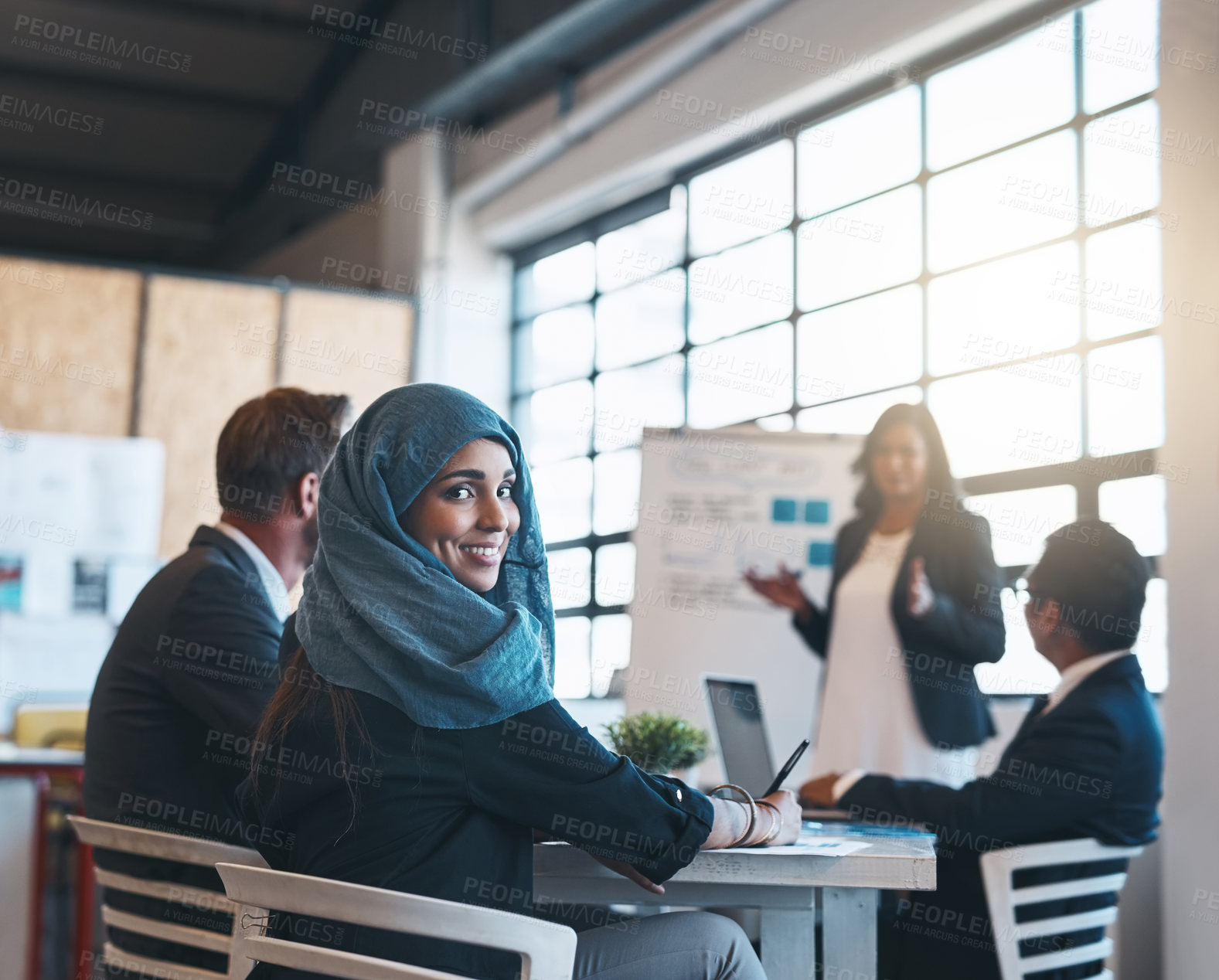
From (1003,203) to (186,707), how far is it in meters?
3.51

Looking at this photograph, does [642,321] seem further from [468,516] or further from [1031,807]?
[468,516]

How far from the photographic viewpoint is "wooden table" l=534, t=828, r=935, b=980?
1701 millimetres

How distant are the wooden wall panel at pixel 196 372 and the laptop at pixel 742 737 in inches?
175

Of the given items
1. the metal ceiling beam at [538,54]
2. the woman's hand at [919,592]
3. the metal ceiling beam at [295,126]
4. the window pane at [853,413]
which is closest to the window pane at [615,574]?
the window pane at [853,413]

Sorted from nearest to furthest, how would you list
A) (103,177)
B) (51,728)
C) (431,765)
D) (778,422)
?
(431,765), (51,728), (778,422), (103,177)

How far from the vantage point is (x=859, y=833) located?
204 cm

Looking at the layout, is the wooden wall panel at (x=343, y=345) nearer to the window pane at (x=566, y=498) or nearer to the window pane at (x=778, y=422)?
the window pane at (x=566, y=498)

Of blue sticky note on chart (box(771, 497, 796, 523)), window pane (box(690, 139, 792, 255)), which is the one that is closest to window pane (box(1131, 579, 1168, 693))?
blue sticky note on chart (box(771, 497, 796, 523))

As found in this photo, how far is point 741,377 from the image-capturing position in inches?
228

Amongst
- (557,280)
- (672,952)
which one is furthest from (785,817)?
(557,280)

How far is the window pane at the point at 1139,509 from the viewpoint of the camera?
12.6 ft

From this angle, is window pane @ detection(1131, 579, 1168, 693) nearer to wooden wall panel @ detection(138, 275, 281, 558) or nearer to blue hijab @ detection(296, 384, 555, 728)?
blue hijab @ detection(296, 384, 555, 728)

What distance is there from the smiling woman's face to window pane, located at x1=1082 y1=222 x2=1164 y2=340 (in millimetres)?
2765

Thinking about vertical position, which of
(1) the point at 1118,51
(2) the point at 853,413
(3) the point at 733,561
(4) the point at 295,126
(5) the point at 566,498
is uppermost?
(4) the point at 295,126
